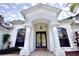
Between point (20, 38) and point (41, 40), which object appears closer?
point (20, 38)

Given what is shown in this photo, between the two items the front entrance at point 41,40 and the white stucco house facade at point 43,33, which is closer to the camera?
the white stucco house facade at point 43,33

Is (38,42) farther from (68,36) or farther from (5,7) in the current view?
(5,7)

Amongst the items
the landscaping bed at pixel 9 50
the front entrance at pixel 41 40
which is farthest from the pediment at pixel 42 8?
the landscaping bed at pixel 9 50

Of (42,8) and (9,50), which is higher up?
(42,8)

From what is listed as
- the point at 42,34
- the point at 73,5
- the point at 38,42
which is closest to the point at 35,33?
the point at 42,34

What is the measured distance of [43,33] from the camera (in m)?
4.99

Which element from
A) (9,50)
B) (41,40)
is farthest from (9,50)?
(41,40)

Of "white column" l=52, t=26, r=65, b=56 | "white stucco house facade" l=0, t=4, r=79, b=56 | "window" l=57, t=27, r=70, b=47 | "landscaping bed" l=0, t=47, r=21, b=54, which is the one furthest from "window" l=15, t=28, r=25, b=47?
"window" l=57, t=27, r=70, b=47

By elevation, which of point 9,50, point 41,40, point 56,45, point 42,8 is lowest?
point 9,50

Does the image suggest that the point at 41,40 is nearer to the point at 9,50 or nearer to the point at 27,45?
the point at 27,45

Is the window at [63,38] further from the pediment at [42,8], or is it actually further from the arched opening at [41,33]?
the pediment at [42,8]

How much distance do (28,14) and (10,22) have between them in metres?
0.83

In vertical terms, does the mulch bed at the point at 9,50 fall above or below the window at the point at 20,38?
below

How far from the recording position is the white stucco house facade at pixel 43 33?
4355 mm
